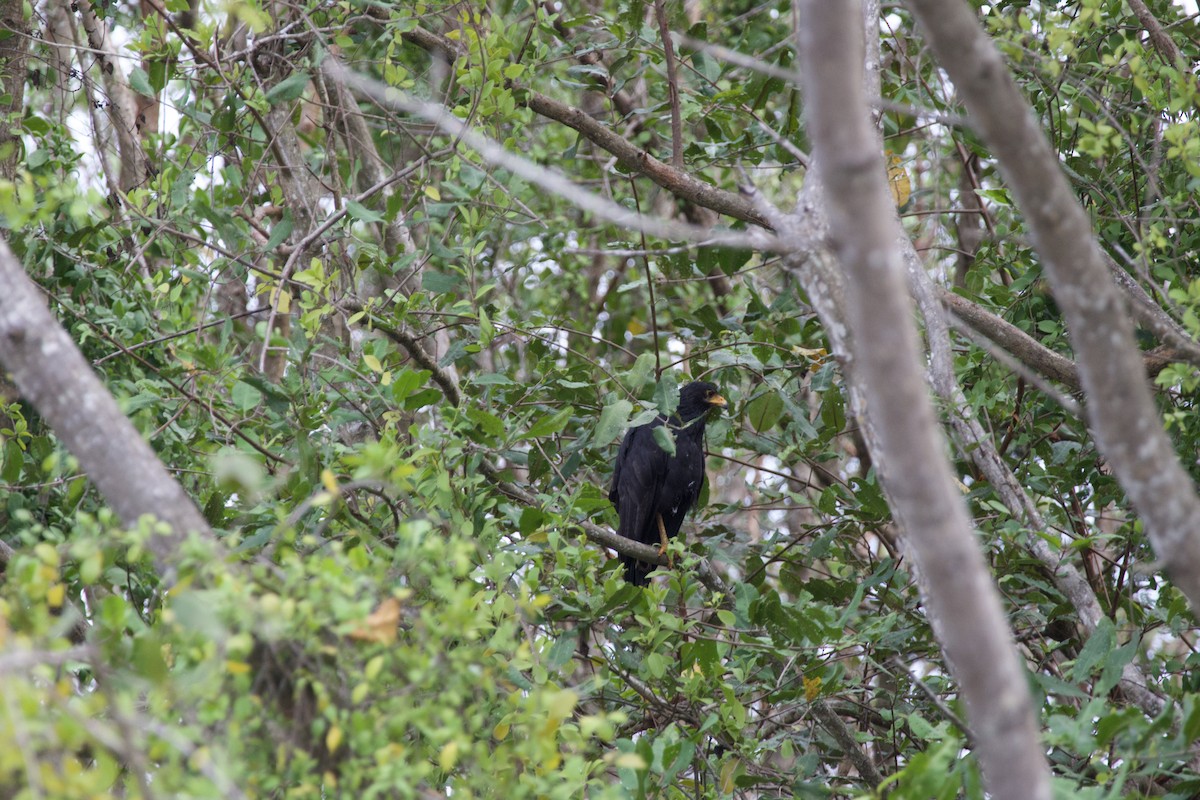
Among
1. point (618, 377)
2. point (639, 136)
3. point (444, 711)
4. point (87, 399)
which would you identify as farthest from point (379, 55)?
point (444, 711)

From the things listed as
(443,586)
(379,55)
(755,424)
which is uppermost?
(379,55)

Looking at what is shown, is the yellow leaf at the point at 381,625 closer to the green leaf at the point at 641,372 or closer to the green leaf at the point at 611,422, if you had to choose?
the green leaf at the point at 611,422

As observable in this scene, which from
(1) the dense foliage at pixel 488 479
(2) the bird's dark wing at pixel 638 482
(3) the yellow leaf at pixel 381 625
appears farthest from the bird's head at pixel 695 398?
(3) the yellow leaf at pixel 381 625

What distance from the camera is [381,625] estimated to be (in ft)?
6.13

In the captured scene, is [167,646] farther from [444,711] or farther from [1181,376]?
[1181,376]

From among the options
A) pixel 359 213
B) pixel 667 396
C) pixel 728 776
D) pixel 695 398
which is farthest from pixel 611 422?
pixel 695 398

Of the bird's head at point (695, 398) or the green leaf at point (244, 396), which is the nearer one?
the green leaf at point (244, 396)

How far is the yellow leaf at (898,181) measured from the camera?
4.55 meters

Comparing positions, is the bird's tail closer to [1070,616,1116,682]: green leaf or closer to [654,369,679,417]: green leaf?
[654,369,679,417]: green leaf

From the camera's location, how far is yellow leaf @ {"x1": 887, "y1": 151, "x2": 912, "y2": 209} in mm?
4555

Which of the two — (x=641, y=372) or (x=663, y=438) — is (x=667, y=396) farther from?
(x=663, y=438)

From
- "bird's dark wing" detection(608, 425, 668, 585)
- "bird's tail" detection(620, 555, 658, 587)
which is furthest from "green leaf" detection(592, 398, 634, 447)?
"bird's dark wing" detection(608, 425, 668, 585)

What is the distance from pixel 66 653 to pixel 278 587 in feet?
1.37

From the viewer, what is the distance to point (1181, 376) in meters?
2.54
